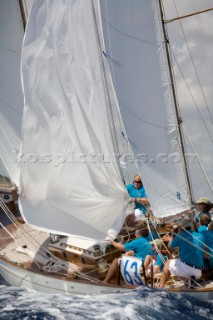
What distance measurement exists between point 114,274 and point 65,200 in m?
1.86

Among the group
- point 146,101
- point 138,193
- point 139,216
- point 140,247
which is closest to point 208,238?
point 140,247

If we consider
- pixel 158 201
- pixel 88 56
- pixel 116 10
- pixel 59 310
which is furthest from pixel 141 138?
pixel 59 310

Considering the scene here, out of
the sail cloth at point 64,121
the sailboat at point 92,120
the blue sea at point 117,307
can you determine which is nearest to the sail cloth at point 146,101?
the sailboat at point 92,120

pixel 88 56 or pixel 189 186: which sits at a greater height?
pixel 88 56

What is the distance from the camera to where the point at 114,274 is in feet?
35.6

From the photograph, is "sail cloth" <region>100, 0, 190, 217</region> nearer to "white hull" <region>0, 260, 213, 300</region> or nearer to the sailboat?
the sailboat

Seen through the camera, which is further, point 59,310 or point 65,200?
point 65,200

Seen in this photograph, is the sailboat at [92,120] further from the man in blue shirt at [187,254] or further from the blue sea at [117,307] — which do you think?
the man in blue shirt at [187,254]

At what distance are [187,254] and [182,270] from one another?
1.10ft

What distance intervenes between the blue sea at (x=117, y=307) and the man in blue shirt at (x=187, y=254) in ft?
1.64

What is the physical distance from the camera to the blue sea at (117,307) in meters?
9.72

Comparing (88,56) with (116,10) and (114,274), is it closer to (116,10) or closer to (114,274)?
(116,10)

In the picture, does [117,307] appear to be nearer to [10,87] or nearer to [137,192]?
[137,192]

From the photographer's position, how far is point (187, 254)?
32.4ft
